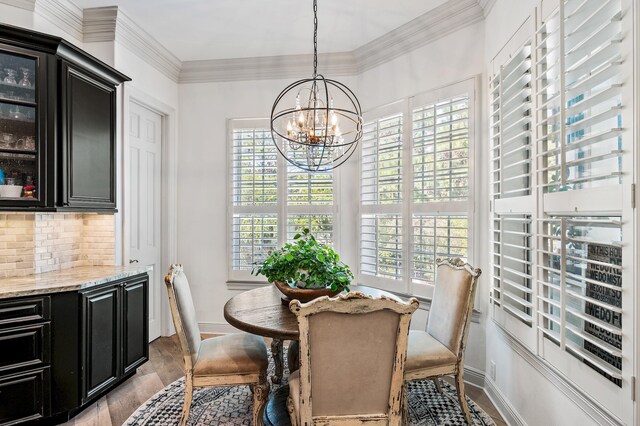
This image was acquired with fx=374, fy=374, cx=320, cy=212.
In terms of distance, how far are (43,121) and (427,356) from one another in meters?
2.99

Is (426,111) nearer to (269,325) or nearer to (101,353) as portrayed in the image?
(269,325)

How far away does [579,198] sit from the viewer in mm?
1599

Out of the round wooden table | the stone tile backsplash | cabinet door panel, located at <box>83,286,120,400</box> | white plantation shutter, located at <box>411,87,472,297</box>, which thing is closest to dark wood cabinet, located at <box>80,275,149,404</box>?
cabinet door panel, located at <box>83,286,120,400</box>

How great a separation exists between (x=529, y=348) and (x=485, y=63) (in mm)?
2067

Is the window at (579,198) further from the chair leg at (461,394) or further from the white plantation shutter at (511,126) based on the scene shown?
the chair leg at (461,394)

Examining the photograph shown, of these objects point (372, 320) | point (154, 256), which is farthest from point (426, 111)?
point (154, 256)

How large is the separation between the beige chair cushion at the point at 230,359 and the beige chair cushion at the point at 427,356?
0.87 metres

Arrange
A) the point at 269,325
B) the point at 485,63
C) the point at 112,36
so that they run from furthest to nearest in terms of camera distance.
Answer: the point at 112,36 < the point at 485,63 < the point at 269,325

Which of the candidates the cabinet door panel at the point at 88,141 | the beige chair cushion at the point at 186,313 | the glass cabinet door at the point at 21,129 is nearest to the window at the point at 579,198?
the beige chair cushion at the point at 186,313

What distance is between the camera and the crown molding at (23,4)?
8.95 ft

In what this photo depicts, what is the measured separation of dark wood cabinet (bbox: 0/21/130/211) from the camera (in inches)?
98.2

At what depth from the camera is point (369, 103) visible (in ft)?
12.7

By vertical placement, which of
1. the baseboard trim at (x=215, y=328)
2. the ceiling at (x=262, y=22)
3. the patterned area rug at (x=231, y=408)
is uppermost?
the ceiling at (x=262, y=22)

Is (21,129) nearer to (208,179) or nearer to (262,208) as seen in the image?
(208,179)
